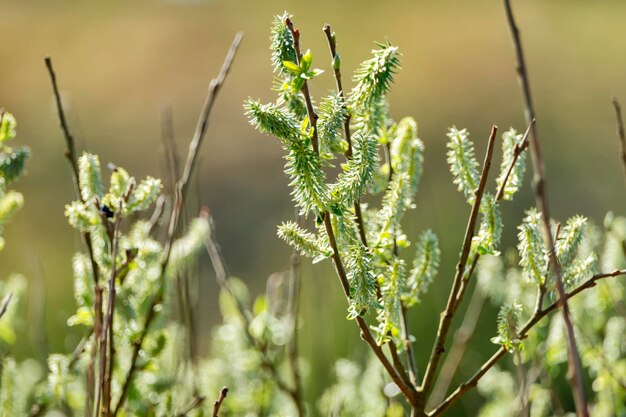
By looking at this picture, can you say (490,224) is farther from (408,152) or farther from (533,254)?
(408,152)

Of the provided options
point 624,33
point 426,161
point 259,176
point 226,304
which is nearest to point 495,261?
point 226,304

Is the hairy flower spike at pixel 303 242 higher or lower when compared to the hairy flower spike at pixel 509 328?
higher

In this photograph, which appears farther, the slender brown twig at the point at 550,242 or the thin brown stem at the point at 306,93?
the thin brown stem at the point at 306,93

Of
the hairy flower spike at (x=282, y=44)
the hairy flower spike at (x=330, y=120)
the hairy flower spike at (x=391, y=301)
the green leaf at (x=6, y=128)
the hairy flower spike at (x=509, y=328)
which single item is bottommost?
the hairy flower spike at (x=509, y=328)

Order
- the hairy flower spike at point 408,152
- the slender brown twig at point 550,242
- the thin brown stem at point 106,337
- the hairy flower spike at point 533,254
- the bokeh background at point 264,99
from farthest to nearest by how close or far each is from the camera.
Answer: the bokeh background at point 264,99 < the hairy flower spike at point 408,152 < the hairy flower spike at point 533,254 < the thin brown stem at point 106,337 < the slender brown twig at point 550,242

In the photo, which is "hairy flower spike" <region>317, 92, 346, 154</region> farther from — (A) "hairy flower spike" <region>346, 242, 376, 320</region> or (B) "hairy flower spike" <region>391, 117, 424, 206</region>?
(B) "hairy flower spike" <region>391, 117, 424, 206</region>

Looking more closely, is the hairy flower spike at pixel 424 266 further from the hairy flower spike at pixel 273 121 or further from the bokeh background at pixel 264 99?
the bokeh background at pixel 264 99

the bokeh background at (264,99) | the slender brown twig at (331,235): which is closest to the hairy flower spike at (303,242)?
the slender brown twig at (331,235)

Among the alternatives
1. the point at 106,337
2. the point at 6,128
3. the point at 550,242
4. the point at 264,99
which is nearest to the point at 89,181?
the point at 6,128

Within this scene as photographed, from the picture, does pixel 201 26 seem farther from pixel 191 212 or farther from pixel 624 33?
pixel 624 33
